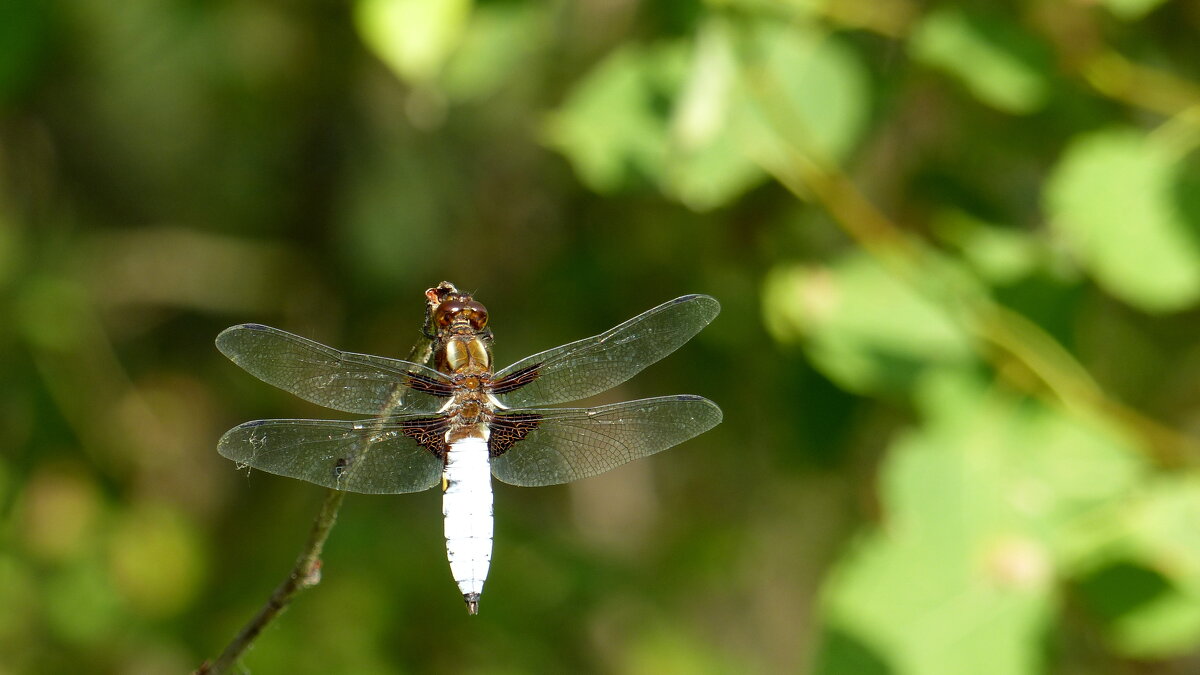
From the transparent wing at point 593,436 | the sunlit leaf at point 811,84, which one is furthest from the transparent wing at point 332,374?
the sunlit leaf at point 811,84

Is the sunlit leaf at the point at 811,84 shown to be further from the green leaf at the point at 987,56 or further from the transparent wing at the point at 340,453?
the transparent wing at the point at 340,453

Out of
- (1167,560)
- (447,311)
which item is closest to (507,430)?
(447,311)

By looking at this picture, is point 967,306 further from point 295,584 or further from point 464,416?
point 295,584

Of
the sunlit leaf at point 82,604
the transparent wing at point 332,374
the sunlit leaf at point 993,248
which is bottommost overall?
the transparent wing at point 332,374

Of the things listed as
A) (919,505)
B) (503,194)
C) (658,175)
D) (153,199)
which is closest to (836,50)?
Answer: (658,175)

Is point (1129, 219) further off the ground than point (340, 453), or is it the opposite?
point (1129, 219)

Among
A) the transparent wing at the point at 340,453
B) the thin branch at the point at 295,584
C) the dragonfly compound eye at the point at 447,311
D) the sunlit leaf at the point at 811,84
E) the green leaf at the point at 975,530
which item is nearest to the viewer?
the thin branch at the point at 295,584

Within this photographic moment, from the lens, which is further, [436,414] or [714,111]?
[714,111]
